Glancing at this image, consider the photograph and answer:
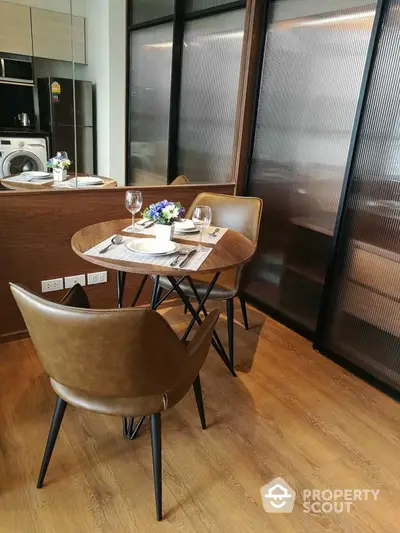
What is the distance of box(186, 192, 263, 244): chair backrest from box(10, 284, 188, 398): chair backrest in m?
1.33

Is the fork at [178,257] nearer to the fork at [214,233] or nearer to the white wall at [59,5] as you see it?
the fork at [214,233]

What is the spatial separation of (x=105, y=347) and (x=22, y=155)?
7.83 ft

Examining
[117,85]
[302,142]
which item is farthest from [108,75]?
[302,142]

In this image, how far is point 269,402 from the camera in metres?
2.03

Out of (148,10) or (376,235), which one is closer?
(376,235)

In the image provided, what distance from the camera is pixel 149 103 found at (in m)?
3.30

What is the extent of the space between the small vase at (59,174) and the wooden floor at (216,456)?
1090 millimetres

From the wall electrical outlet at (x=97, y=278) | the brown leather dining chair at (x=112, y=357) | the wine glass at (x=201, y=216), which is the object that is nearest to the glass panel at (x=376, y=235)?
the wine glass at (x=201, y=216)

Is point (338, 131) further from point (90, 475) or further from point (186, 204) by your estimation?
point (90, 475)

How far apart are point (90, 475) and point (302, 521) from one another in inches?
31.8

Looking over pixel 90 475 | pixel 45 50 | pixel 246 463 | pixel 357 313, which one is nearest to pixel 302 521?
pixel 246 463

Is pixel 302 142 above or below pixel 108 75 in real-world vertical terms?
below

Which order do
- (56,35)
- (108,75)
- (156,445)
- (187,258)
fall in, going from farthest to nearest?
(56,35) → (108,75) → (187,258) → (156,445)

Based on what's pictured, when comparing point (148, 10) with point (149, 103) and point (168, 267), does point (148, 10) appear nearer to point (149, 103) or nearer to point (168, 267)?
point (149, 103)
